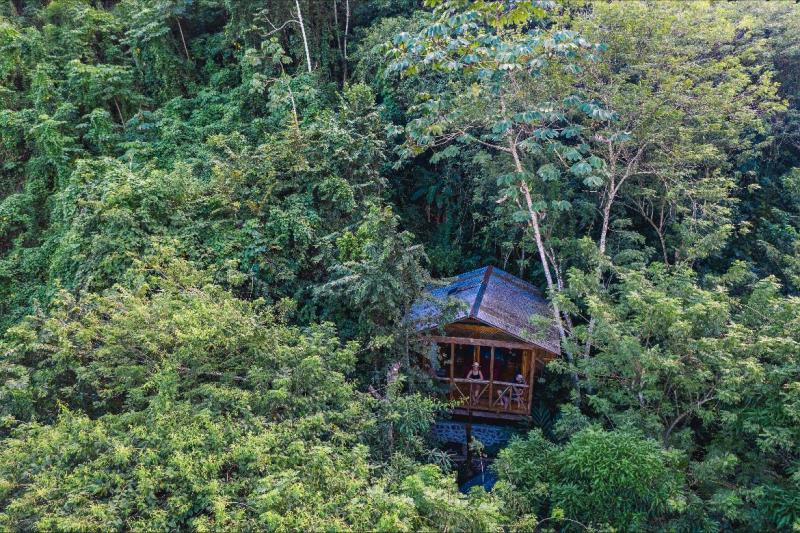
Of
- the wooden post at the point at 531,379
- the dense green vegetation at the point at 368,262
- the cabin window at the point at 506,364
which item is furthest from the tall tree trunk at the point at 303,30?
the wooden post at the point at 531,379

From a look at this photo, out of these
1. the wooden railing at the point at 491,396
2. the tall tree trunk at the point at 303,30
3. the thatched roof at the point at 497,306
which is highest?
the tall tree trunk at the point at 303,30

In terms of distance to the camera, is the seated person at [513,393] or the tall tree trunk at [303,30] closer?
the seated person at [513,393]

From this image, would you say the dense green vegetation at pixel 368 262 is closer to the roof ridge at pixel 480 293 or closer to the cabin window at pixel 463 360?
the roof ridge at pixel 480 293

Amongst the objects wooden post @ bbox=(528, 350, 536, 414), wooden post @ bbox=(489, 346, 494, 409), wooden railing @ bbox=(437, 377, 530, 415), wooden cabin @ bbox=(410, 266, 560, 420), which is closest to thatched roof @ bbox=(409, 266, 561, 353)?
wooden cabin @ bbox=(410, 266, 560, 420)

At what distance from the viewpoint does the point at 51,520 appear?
17.4 ft

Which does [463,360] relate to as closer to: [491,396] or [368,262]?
[491,396]

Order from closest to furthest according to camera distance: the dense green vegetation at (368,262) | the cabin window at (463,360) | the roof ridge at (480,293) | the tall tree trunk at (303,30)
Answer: the dense green vegetation at (368,262)
the roof ridge at (480,293)
the cabin window at (463,360)
the tall tree trunk at (303,30)

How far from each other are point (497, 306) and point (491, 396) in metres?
1.88

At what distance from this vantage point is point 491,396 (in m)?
11.0

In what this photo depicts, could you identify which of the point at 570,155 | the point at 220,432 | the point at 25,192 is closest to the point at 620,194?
the point at 570,155

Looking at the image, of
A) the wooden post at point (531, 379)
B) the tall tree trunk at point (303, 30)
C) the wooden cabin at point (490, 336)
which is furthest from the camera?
the tall tree trunk at point (303, 30)

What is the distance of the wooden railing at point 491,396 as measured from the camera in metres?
10.9

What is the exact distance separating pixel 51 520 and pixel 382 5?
48.5 feet

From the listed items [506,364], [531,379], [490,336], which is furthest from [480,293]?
[506,364]
